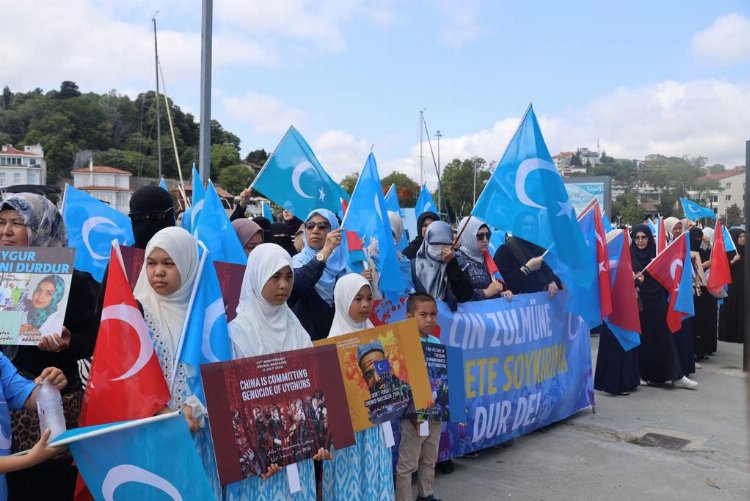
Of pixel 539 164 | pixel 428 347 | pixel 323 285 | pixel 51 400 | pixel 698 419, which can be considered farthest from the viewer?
pixel 698 419

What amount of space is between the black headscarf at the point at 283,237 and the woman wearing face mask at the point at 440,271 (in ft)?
5.94

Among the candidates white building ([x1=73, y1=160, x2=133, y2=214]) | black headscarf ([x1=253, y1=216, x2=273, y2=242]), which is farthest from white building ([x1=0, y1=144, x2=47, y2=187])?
black headscarf ([x1=253, y1=216, x2=273, y2=242])

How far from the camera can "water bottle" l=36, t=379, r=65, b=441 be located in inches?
87.3

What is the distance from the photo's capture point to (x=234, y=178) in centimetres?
6981

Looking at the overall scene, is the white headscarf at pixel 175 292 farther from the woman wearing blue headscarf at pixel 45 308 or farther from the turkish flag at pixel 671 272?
the turkish flag at pixel 671 272

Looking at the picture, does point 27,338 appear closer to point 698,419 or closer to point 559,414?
point 559,414

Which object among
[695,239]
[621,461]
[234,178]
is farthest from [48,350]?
[234,178]

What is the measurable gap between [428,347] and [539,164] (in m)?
2.54

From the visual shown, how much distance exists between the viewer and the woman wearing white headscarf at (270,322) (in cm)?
307

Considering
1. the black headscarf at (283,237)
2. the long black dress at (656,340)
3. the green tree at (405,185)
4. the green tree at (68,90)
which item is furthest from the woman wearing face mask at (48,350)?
the green tree at (68,90)

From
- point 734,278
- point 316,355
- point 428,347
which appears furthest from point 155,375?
point 734,278

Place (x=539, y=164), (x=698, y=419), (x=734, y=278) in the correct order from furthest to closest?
(x=734, y=278), (x=698, y=419), (x=539, y=164)

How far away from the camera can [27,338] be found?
2.54m

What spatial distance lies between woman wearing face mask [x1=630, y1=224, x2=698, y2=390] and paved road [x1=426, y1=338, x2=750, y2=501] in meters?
0.73
